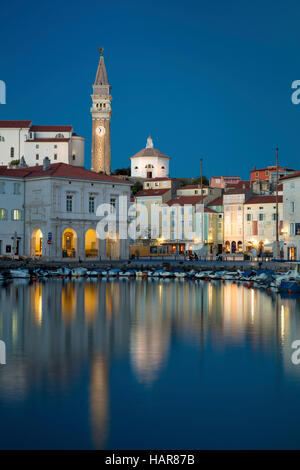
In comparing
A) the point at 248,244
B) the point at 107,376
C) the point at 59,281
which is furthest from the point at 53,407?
the point at 248,244

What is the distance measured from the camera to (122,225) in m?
66.4

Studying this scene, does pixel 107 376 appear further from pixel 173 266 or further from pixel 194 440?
pixel 173 266

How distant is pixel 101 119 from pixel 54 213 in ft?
257

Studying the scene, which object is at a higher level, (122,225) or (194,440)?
(122,225)

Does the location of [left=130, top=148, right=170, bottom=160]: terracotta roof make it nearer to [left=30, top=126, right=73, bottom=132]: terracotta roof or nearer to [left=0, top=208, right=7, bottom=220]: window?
[left=30, top=126, right=73, bottom=132]: terracotta roof

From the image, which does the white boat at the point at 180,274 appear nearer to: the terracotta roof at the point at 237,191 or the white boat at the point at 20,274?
the white boat at the point at 20,274

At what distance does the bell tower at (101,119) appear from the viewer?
13425 cm

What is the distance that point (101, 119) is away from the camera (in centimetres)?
13662

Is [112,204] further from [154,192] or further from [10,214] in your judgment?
[154,192]

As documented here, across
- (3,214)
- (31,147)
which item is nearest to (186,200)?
(3,214)

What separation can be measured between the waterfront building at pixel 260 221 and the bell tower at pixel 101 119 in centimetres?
5335

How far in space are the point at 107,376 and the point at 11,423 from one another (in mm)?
4107

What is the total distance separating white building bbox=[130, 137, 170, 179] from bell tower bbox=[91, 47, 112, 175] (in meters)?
5.48

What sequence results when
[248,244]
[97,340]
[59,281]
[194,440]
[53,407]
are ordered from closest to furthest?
[194,440] → [53,407] → [97,340] → [59,281] → [248,244]
